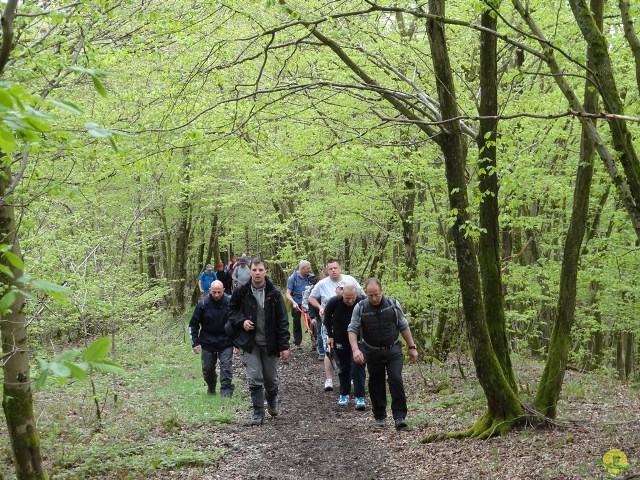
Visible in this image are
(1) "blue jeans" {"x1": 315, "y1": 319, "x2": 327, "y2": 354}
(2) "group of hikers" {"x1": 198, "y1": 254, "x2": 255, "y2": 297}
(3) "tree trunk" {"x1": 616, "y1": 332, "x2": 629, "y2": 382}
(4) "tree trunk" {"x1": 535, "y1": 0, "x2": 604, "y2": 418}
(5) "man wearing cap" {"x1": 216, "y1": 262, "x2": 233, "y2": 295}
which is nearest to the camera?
(4) "tree trunk" {"x1": 535, "y1": 0, "x2": 604, "y2": 418}

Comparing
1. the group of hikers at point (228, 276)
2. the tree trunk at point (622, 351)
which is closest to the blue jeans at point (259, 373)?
the group of hikers at point (228, 276)

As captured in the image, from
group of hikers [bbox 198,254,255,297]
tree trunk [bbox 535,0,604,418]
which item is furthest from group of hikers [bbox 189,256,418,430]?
group of hikers [bbox 198,254,255,297]

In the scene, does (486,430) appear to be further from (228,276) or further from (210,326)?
(228,276)

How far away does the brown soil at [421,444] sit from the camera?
6.58 meters

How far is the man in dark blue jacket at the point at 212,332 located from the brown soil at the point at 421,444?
1.11 metres

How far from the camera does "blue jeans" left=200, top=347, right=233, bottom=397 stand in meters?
11.4

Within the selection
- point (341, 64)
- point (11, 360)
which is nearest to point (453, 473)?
point (11, 360)

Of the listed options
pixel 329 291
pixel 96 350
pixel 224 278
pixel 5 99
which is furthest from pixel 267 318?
pixel 224 278

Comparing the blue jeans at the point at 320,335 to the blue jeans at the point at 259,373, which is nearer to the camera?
the blue jeans at the point at 259,373

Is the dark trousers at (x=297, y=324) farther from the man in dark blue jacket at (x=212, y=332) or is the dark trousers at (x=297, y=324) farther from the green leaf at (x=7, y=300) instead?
the green leaf at (x=7, y=300)

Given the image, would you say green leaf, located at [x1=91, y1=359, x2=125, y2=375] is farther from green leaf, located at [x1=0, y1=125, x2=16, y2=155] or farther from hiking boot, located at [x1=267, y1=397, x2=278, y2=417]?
hiking boot, located at [x1=267, y1=397, x2=278, y2=417]

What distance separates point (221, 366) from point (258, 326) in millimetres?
2242

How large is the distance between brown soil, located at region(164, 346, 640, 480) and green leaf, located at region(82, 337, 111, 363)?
17.7 ft

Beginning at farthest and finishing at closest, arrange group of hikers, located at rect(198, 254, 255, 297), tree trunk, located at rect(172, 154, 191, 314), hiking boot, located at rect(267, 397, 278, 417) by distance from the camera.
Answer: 1. tree trunk, located at rect(172, 154, 191, 314)
2. group of hikers, located at rect(198, 254, 255, 297)
3. hiking boot, located at rect(267, 397, 278, 417)
